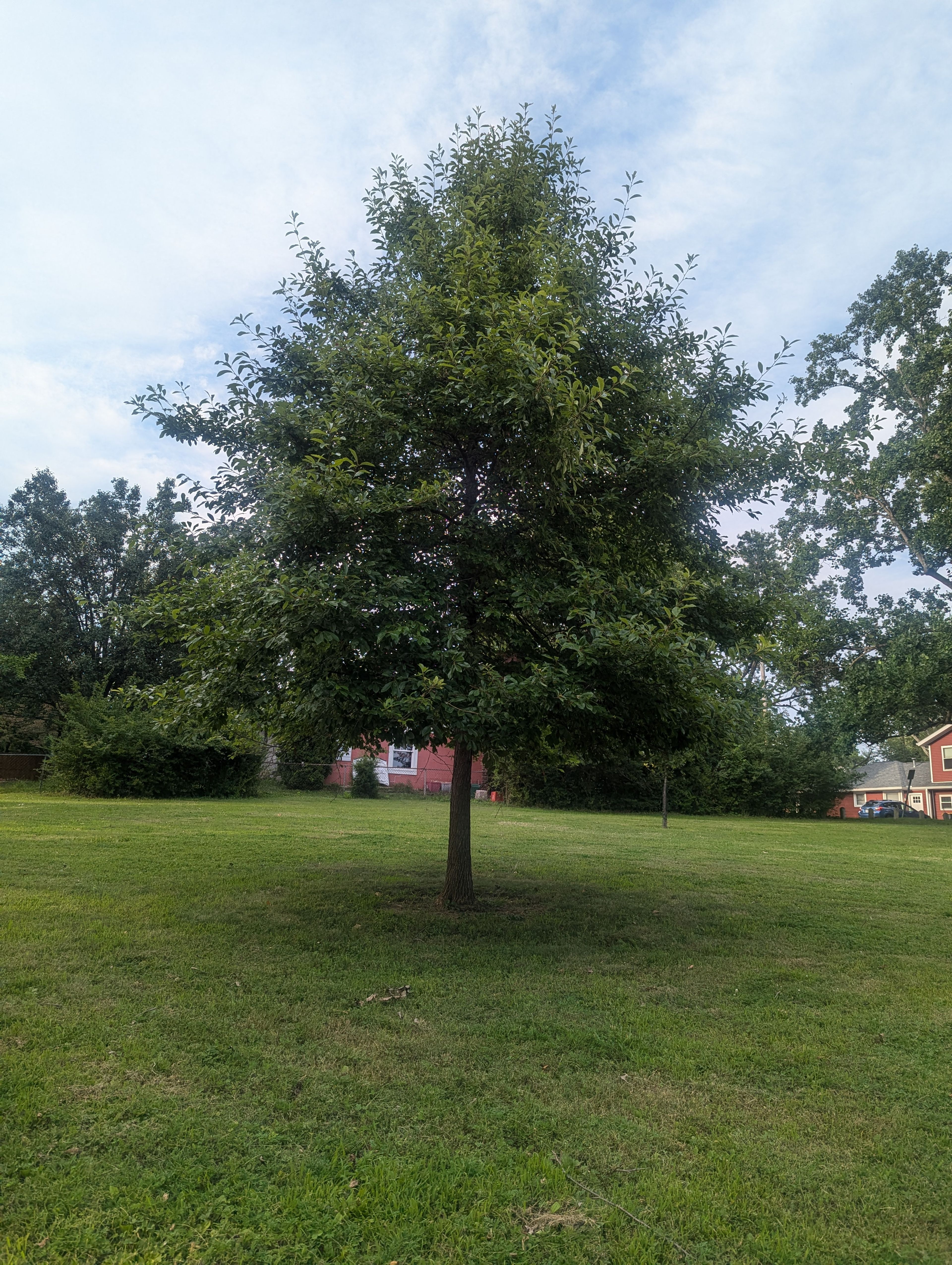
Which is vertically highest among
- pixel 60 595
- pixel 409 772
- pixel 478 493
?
pixel 60 595

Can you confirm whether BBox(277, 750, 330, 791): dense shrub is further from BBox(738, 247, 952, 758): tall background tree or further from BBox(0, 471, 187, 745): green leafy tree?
BBox(738, 247, 952, 758): tall background tree

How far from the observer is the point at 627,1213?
305cm

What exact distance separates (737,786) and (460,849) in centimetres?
2605

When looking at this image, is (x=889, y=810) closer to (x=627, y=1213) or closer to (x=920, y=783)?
(x=920, y=783)

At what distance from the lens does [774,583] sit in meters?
8.79

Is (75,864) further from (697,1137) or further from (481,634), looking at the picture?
(697,1137)

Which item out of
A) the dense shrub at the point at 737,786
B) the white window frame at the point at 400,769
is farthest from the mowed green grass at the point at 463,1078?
the white window frame at the point at 400,769

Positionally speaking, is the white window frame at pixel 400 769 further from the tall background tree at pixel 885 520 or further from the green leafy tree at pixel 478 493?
the green leafy tree at pixel 478 493

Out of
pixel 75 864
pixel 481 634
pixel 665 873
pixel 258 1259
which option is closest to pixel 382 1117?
pixel 258 1259

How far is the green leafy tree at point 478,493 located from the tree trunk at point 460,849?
0.10ft

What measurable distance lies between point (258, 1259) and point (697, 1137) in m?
2.04

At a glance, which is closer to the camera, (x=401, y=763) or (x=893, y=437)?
(x=893, y=437)

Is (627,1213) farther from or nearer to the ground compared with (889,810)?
farther from the ground

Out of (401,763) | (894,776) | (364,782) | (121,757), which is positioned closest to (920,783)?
(894,776)
